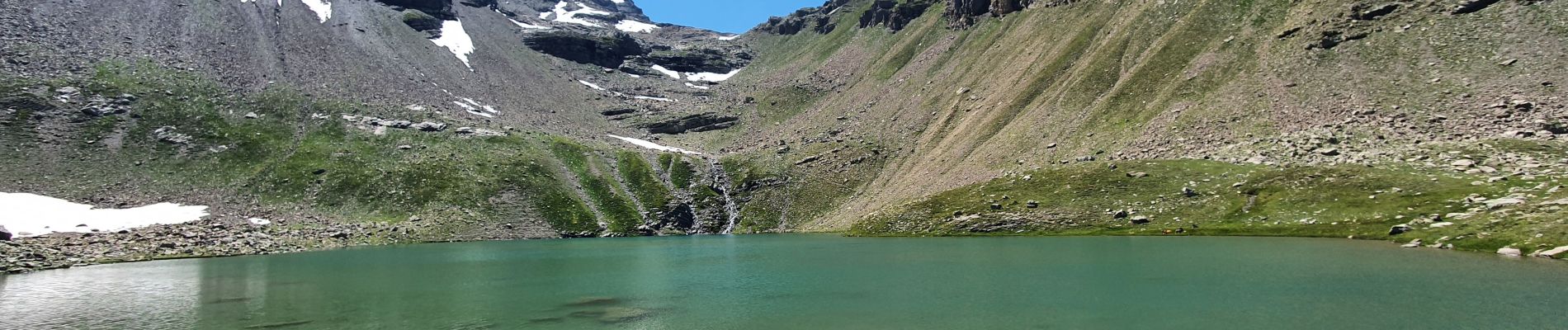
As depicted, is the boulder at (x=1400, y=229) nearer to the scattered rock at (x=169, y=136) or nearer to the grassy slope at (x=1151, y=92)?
the grassy slope at (x=1151, y=92)

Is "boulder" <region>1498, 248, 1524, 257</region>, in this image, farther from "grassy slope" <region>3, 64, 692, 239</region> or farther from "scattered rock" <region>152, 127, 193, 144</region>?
"scattered rock" <region>152, 127, 193, 144</region>

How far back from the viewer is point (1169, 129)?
269 ft

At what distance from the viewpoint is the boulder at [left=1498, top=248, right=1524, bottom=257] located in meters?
38.8

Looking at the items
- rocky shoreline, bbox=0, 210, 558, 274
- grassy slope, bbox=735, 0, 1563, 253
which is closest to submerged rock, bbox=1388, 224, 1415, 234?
grassy slope, bbox=735, 0, 1563, 253

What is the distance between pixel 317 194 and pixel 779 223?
213 feet

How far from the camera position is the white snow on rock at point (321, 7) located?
592 ft

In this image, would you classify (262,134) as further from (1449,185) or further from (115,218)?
(1449,185)

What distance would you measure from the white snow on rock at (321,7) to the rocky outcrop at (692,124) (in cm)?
8283

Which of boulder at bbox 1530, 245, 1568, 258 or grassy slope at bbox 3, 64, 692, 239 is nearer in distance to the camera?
boulder at bbox 1530, 245, 1568, 258

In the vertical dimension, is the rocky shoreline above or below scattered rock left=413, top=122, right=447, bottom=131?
below

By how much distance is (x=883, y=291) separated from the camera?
35938 mm

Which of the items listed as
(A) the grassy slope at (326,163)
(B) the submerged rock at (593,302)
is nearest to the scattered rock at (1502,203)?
(B) the submerged rock at (593,302)

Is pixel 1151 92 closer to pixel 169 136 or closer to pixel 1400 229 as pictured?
pixel 1400 229

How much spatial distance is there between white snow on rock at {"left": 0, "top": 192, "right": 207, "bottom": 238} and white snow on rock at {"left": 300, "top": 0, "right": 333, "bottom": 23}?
9888cm
